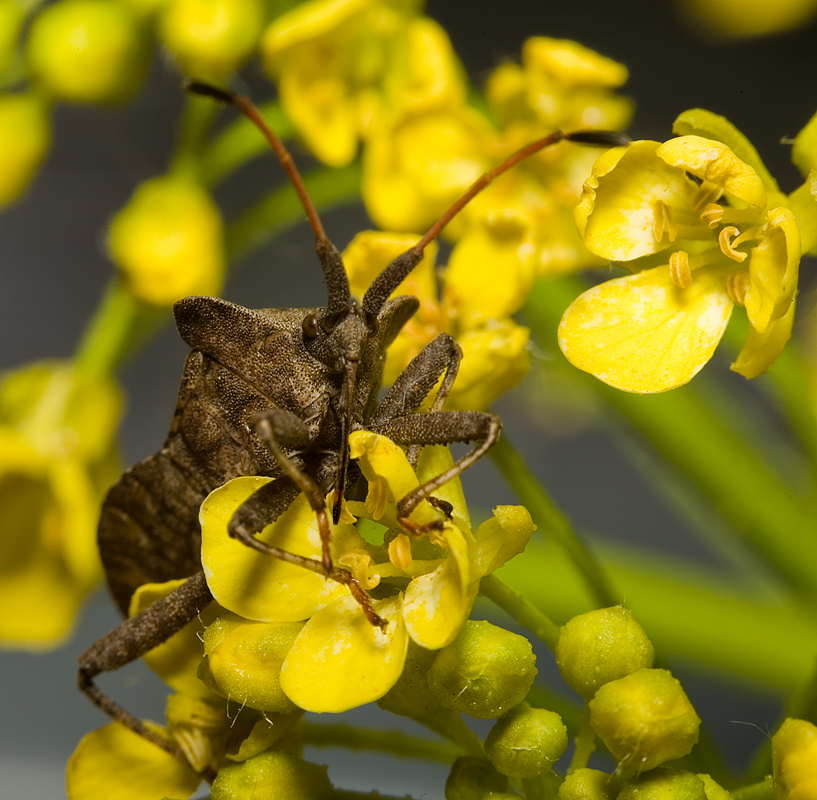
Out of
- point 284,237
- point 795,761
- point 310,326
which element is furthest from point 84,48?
point 795,761

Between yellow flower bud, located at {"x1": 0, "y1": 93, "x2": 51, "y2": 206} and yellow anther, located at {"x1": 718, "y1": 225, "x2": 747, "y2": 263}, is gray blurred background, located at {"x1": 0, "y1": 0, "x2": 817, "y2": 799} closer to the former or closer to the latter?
yellow flower bud, located at {"x1": 0, "y1": 93, "x2": 51, "y2": 206}

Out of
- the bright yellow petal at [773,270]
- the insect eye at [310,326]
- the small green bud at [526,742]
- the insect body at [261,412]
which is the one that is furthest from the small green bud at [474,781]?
the insect eye at [310,326]

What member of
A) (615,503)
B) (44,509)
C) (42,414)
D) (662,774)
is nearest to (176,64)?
(42,414)

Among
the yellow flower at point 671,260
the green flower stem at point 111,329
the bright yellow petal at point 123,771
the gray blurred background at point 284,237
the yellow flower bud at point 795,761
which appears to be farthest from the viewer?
the gray blurred background at point 284,237

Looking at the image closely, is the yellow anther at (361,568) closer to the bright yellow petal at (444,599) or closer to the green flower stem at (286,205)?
the bright yellow petal at (444,599)

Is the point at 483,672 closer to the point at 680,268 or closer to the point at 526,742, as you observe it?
the point at 526,742
